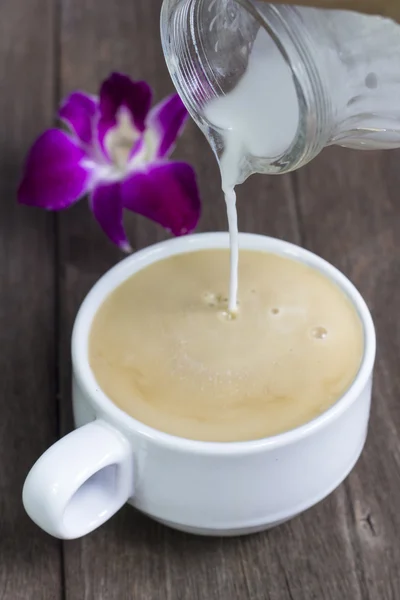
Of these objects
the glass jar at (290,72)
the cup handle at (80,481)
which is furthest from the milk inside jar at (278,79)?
the cup handle at (80,481)

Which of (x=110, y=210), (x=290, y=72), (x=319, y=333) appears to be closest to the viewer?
(x=290, y=72)

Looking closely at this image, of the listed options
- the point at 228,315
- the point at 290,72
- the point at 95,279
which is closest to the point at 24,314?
the point at 95,279

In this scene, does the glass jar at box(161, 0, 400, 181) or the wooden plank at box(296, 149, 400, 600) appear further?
the wooden plank at box(296, 149, 400, 600)

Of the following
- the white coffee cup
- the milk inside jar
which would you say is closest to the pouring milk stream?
the milk inside jar

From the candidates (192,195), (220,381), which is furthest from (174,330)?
(192,195)

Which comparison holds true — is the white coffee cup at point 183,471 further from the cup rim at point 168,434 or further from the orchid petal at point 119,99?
the orchid petal at point 119,99

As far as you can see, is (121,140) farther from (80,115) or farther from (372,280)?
(372,280)

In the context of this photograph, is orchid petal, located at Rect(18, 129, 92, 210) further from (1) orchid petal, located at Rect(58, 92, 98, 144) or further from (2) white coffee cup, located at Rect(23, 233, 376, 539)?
(2) white coffee cup, located at Rect(23, 233, 376, 539)
